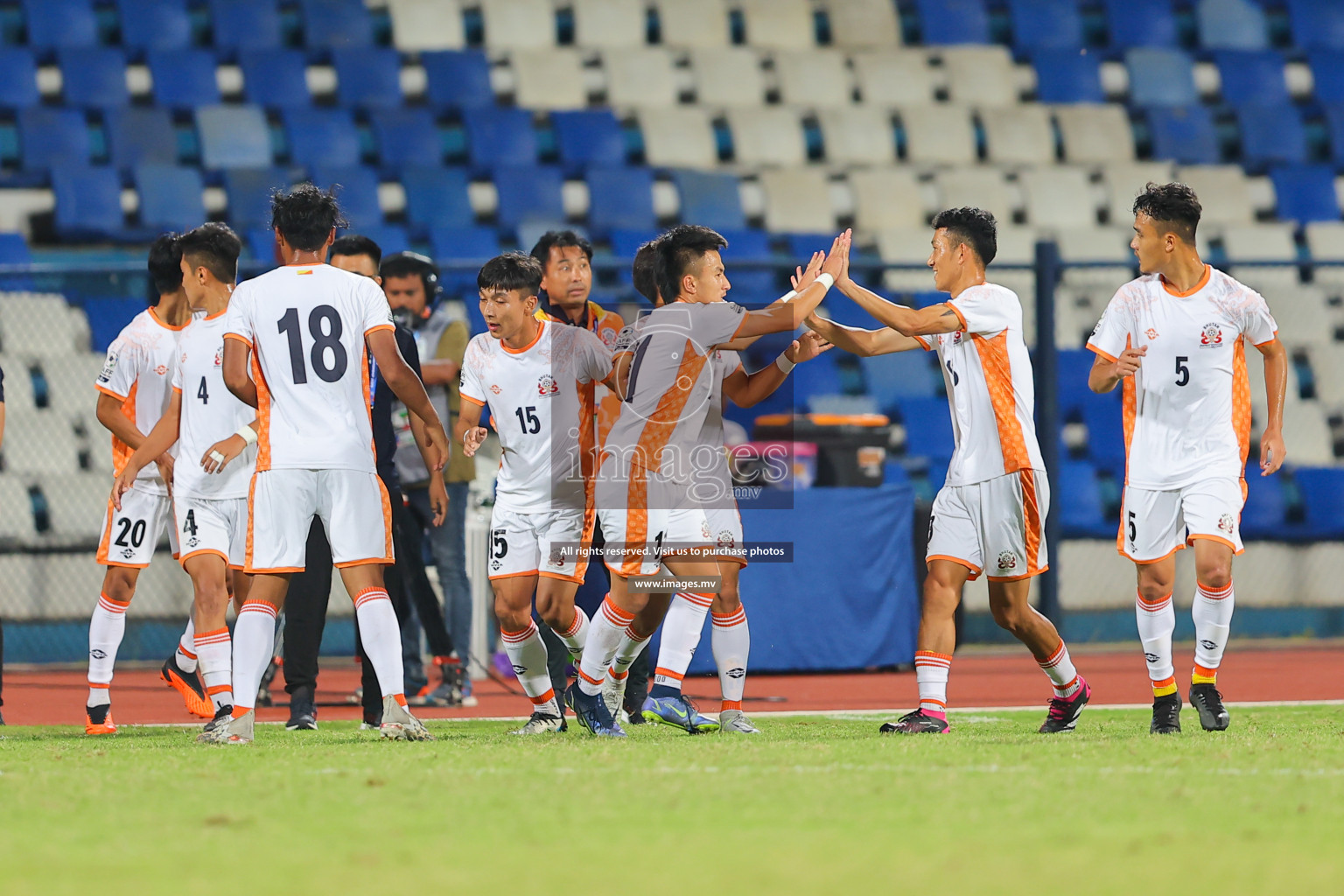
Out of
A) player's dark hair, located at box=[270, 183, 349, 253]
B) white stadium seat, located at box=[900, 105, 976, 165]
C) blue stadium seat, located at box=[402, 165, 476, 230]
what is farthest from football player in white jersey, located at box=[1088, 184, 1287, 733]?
white stadium seat, located at box=[900, 105, 976, 165]

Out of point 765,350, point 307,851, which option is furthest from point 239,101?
point 307,851

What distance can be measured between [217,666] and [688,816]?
3.00 metres

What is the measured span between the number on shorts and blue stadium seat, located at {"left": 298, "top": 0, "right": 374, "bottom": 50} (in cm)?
937

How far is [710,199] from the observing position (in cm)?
1497

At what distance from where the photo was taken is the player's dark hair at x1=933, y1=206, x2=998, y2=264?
634 cm

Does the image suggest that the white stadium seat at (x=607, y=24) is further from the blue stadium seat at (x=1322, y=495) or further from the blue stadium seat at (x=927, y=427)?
the blue stadium seat at (x=1322, y=495)

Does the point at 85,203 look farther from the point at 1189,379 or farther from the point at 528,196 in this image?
the point at 1189,379

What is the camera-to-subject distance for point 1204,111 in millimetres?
17125

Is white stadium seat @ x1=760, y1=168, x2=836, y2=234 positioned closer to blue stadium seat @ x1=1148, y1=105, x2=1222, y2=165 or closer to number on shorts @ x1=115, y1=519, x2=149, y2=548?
blue stadium seat @ x1=1148, y1=105, x2=1222, y2=165

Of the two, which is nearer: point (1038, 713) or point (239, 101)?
point (1038, 713)

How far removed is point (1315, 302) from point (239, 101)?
9820mm

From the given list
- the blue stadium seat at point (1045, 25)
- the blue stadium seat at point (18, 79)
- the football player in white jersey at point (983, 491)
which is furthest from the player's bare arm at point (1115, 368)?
the blue stadium seat at point (1045, 25)

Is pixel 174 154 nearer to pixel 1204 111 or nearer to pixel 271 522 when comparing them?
Answer: pixel 271 522

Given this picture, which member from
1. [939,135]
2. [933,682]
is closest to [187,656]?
[933,682]
